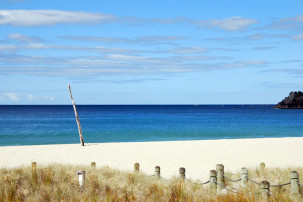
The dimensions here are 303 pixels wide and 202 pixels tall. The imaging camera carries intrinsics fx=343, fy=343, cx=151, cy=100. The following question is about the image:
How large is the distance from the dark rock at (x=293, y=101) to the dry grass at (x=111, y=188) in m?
140

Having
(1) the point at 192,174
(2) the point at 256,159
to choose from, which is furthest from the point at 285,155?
(1) the point at 192,174

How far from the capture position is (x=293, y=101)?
140 m

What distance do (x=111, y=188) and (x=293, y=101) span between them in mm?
145027

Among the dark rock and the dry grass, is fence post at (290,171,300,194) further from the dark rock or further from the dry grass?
the dark rock

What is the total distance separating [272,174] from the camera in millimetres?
9758

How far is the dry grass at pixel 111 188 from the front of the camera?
6.72 m

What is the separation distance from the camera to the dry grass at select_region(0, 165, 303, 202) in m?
6.72

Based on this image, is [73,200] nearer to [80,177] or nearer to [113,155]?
[80,177]

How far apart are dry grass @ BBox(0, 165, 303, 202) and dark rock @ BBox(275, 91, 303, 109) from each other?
13982 cm

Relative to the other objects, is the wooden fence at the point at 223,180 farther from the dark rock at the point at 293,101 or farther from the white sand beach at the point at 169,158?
the dark rock at the point at 293,101

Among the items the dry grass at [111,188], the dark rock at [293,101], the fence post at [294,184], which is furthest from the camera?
the dark rock at [293,101]

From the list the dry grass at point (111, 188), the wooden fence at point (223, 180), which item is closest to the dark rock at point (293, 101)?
the dry grass at point (111, 188)

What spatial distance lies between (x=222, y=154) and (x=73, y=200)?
14.1m

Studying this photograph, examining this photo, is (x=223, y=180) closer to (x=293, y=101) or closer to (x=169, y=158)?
(x=169, y=158)
